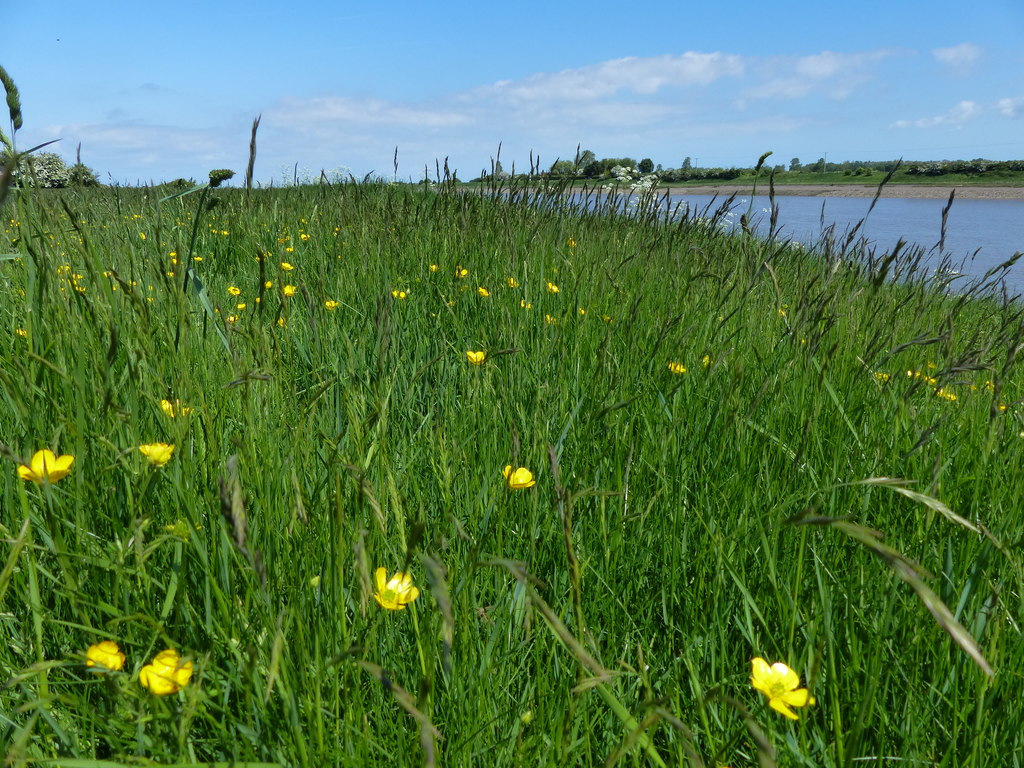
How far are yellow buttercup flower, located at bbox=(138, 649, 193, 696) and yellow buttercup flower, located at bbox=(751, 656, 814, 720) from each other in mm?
622

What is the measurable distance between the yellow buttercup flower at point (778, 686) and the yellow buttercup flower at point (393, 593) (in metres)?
0.43

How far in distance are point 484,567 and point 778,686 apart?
0.50m

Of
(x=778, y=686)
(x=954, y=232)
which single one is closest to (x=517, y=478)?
(x=778, y=686)

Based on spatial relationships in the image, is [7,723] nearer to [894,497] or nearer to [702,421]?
[702,421]

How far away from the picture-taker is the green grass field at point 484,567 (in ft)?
2.50

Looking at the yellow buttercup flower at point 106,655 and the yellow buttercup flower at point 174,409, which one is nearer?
the yellow buttercup flower at point 106,655

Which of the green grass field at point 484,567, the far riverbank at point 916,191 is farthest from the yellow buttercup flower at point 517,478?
the far riverbank at point 916,191

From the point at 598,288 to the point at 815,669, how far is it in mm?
2396

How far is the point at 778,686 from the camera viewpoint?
785 millimetres

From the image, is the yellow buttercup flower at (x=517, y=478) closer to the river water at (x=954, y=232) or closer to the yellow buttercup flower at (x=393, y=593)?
the yellow buttercup flower at (x=393, y=593)

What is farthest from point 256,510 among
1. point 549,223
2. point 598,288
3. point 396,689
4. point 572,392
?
point 549,223

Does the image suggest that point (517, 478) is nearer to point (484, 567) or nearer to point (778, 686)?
point (484, 567)

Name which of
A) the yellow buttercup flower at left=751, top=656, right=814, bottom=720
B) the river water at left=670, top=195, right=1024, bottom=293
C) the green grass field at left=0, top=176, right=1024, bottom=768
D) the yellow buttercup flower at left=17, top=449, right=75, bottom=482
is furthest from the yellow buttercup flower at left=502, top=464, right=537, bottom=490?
the river water at left=670, top=195, right=1024, bottom=293

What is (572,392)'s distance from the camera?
1791 millimetres
